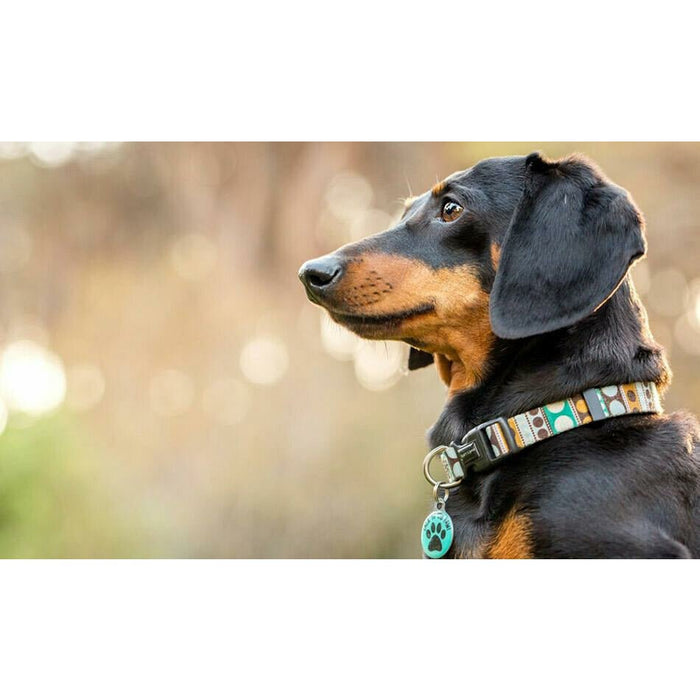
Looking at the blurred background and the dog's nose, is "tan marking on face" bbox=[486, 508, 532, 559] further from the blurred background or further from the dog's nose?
the blurred background

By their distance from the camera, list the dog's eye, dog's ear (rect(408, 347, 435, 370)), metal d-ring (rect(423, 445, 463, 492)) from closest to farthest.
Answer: metal d-ring (rect(423, 445, 463, 492)) → the dog's eye → dog's ear (rect(408, 347, 435, 370))

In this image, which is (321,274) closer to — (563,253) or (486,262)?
(486,262)

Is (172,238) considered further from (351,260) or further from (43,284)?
(351,260)

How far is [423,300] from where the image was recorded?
7.33 ft

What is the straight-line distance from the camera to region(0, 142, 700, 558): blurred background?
233 inches

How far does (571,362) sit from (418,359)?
0.71 meters

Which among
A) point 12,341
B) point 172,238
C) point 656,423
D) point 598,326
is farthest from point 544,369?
point 172,238

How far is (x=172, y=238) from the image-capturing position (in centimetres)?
690

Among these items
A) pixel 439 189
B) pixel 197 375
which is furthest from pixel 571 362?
pixel 197 375

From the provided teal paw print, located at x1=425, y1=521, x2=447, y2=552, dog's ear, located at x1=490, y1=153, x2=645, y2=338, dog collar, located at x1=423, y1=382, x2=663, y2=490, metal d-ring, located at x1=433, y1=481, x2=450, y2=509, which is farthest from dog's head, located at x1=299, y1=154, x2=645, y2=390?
teal paw print, located at x1=425, y1=521, x2=447, y2=552

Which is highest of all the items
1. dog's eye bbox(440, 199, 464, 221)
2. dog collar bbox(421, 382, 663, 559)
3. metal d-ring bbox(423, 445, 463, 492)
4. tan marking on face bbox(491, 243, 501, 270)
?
dog's eye bbox(440, 199, 464, 221)

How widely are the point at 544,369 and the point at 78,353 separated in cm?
464

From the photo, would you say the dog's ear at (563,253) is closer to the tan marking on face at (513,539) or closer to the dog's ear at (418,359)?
the tan marking on face at (513,539)

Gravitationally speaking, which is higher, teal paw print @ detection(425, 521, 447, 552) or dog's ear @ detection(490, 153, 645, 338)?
dog's ear @ detection(490, 153, 645, 338)
